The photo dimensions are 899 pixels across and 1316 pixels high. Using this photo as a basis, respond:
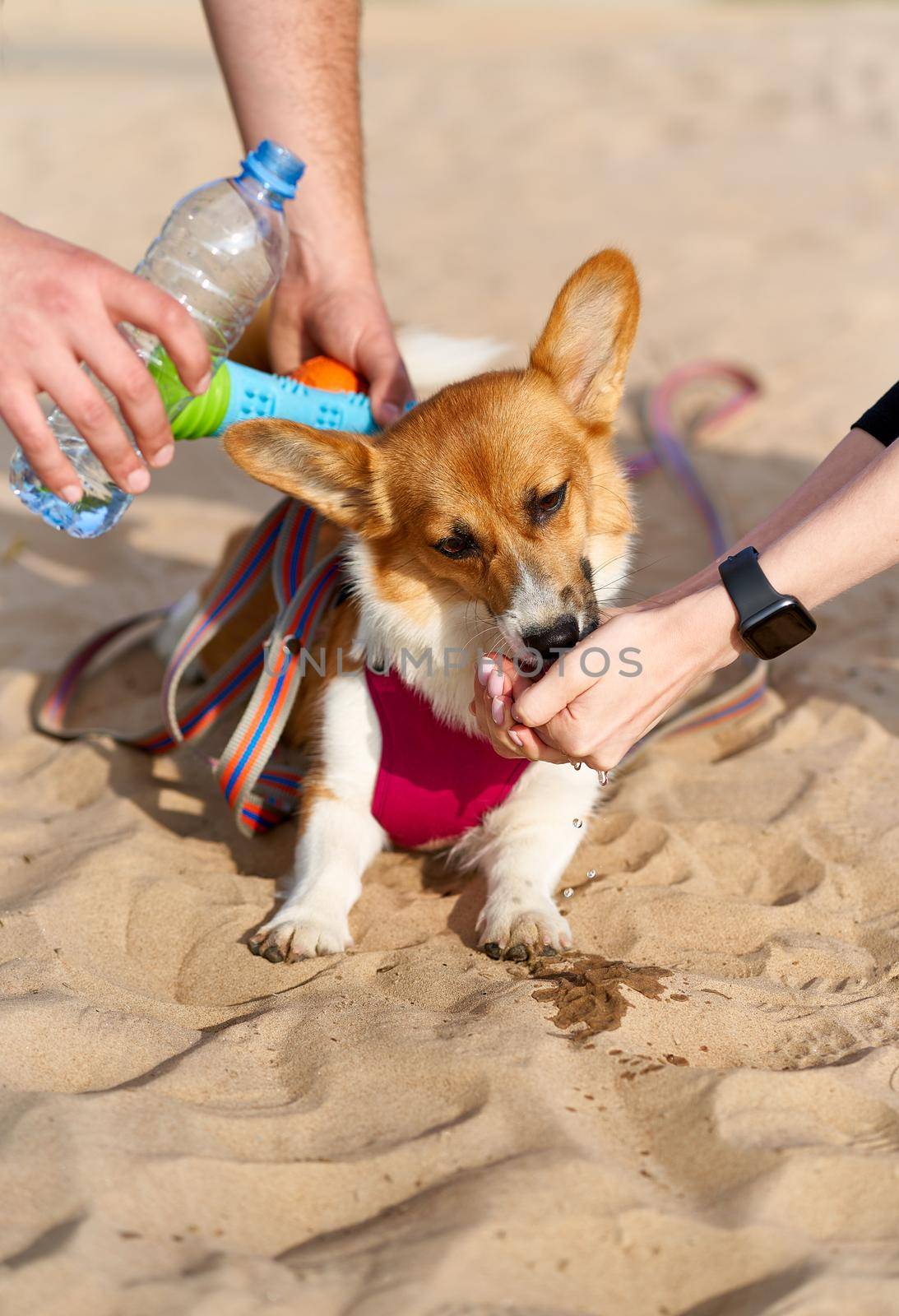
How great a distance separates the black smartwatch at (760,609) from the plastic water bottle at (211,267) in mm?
1211

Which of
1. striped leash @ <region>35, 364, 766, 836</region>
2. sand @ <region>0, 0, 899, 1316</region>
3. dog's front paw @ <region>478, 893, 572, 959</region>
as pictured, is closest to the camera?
sand @ <region>0, 0, 899, 1316</region>

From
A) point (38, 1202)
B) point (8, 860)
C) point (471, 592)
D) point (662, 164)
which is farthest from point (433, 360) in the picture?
point (662, 164)

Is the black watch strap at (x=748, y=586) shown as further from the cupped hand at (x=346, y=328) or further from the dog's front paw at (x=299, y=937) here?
the cupped hand at (x=346, y=328)

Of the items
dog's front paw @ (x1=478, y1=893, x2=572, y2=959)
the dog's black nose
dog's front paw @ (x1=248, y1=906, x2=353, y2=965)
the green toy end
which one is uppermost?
the green toy end

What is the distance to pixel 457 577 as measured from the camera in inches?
105

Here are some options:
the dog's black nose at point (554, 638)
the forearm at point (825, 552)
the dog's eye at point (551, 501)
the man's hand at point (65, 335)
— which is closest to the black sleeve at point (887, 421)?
the forearm at point (825, 552)

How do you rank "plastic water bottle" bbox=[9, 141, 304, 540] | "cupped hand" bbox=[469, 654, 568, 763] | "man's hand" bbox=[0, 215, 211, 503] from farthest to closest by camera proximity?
"plastic water bottle" bbox=[9, 141, 304, 540], "cupped hand" bbox=[469, 654, 568, 763], "man's hand" bbox=[0, 215, 211, 503]

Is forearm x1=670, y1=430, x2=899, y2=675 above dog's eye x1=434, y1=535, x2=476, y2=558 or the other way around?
above

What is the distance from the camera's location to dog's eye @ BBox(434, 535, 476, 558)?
2627 millimetres

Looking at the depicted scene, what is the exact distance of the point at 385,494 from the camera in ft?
8.95

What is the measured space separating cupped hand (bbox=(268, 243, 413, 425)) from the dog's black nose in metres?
0.90

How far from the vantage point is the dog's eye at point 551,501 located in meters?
2.63

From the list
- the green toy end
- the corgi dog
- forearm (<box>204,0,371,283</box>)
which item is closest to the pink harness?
the corgi dog

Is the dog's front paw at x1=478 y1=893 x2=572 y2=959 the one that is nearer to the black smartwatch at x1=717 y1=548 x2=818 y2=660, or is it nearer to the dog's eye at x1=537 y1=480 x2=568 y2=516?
the black smartwatch at x1=717 y1=548 x2=818 y2=660
